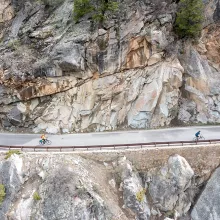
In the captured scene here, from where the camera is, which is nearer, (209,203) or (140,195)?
(140,195)

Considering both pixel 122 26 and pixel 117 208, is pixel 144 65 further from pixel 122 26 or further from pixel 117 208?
pixel 117 208

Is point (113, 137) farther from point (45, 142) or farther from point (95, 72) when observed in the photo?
point (95, 72)

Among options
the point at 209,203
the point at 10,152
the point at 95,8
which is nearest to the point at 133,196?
the point at 209,203

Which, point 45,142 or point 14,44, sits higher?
point 14,44

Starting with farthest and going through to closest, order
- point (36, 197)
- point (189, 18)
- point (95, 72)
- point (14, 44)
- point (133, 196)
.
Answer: point (189, 18), point (14, 44), point (95, 72), point (133, 196), point (36, 197)

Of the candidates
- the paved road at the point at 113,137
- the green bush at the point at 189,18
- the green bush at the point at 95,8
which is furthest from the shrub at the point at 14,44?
the green bush at the point at 189,18

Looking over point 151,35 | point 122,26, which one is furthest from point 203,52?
point 122,26

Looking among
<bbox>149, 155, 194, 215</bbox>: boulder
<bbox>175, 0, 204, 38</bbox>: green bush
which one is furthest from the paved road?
<bbox>175, 0, 204, 38</bbox>: green bush
